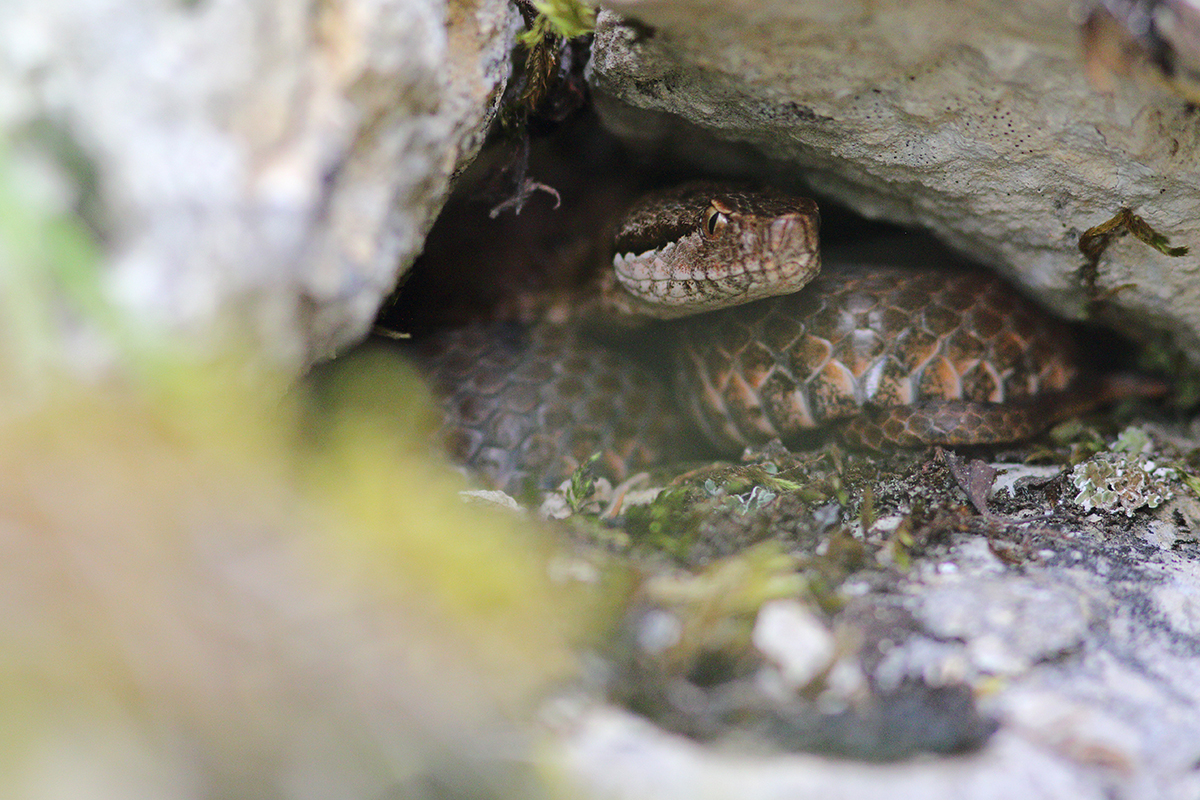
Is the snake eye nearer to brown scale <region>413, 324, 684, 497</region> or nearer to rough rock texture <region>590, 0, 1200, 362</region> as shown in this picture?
rough rock texture <region>590, 0, 1200, 362</region>

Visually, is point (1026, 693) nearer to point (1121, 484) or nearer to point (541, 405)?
point (1121, 484)

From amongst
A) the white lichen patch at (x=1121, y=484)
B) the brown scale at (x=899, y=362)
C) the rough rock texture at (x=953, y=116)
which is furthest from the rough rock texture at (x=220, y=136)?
the white lichen patch at (x=1121, y=484)

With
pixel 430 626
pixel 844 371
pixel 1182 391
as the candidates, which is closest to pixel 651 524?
pixel 430 626

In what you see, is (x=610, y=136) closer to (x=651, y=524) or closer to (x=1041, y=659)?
(x=651, y=524)

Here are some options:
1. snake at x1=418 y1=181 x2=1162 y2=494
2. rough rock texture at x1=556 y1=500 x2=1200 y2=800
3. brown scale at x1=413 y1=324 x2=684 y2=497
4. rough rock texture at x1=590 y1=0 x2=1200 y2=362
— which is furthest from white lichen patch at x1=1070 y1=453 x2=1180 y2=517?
brown scale at x1=413 y1=324 x2=684 y2=497

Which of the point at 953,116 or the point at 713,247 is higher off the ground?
the point at 953,116

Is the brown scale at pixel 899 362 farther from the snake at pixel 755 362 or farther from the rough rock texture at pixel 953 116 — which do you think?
the rough rock texture at pixel 953 116

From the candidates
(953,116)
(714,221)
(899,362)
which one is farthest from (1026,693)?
(714,221)
